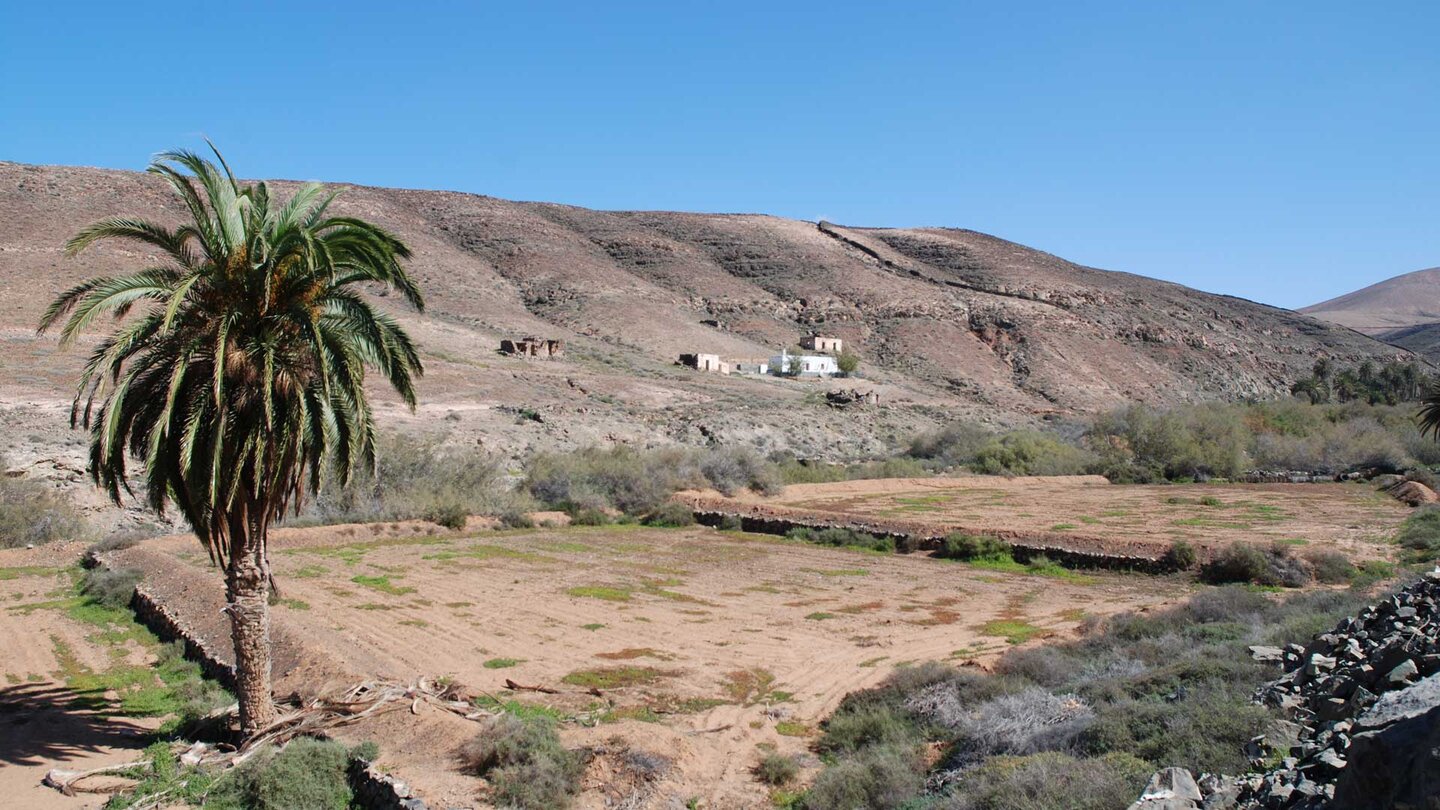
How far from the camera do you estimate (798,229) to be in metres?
121

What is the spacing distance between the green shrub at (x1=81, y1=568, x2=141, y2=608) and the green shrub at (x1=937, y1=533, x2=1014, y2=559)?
20.5 metres

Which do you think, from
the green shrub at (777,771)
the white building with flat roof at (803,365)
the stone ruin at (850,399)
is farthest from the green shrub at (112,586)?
the white building with flat roof at (803,365)

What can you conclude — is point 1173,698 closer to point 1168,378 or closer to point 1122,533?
point 1122,533

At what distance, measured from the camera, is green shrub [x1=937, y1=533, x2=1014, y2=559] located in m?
26.5

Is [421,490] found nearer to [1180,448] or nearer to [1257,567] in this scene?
[1257,567]

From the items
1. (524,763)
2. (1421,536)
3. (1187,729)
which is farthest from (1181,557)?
(524,763)

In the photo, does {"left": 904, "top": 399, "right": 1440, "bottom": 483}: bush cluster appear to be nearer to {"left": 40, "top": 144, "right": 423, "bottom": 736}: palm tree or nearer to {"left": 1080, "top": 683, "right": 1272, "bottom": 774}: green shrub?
{"left": 1080, "top": 683, "right": 1272, "bottom": 774}: green shrub

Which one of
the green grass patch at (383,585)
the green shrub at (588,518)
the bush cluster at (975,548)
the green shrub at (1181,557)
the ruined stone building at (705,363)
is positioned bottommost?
the green shrub at (588,518)

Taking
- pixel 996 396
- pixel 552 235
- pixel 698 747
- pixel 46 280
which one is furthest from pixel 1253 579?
pixel 552 235

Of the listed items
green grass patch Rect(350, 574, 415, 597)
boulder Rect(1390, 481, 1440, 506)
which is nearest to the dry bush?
green grass patch Rect(350, 574, 415, 597)

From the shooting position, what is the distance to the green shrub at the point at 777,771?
9.91 metres

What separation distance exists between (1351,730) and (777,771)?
18.0ft

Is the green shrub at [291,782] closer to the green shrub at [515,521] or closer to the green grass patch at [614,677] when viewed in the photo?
the green grass patch at [614,677]

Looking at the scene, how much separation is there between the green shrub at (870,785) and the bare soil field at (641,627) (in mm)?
724
